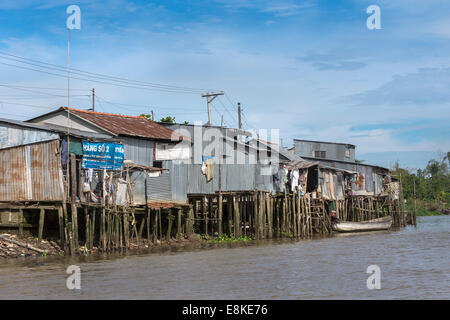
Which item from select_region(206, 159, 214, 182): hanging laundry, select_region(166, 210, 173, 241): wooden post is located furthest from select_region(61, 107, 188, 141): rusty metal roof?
select_region(166, 210, 173, 241): wooden post

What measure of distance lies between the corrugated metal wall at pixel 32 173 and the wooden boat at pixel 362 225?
711 inches

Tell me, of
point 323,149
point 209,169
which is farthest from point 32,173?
point 323,149

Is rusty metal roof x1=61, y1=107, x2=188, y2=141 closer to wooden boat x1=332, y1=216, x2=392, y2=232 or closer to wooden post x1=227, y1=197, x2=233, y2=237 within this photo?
wooden post x1=227, y1=197, x2=233, y2=237

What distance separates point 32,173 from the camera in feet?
66.5

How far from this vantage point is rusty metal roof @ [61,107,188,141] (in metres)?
23.7

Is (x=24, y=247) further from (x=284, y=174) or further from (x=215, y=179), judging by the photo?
(x=284, y=174)

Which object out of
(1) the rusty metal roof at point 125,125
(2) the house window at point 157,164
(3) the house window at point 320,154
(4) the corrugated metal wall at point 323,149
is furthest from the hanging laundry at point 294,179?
(3) the house window at point 320,154

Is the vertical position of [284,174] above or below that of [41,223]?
above

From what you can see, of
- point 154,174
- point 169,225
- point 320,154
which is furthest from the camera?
point 320,154

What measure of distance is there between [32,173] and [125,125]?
606cm
